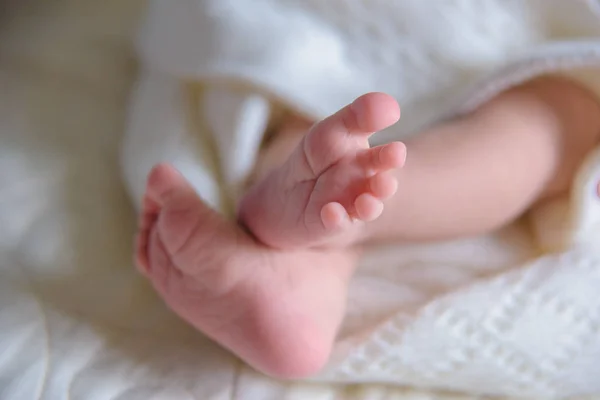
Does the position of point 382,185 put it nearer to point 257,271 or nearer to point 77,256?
point 257,271

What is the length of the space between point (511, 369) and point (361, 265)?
15 cm

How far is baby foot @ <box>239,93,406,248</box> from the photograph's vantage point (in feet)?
1.16

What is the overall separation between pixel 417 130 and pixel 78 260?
32 cm

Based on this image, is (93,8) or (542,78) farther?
(93,8)

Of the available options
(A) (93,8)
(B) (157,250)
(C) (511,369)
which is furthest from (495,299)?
(A) (93,8)

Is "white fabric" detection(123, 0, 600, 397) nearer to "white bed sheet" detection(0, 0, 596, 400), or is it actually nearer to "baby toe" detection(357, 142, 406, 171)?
"white bed sheet" detection(0, 0, 596, 400)

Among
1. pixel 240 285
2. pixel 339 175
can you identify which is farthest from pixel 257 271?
pixel 339 175

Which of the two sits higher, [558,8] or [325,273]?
[558,8]

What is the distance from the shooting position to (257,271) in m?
0.45

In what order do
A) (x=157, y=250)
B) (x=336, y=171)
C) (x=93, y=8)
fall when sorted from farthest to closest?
(x=93, y=8)
(x=157, y=250)
(x=336, y=171)

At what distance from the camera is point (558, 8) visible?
1.89 feet

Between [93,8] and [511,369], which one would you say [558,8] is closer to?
[511,369]

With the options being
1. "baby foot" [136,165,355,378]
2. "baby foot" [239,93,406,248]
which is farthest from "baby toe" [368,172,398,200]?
"baby foot" [136,165,355,378]

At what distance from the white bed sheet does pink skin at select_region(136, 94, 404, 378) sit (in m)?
0.06
